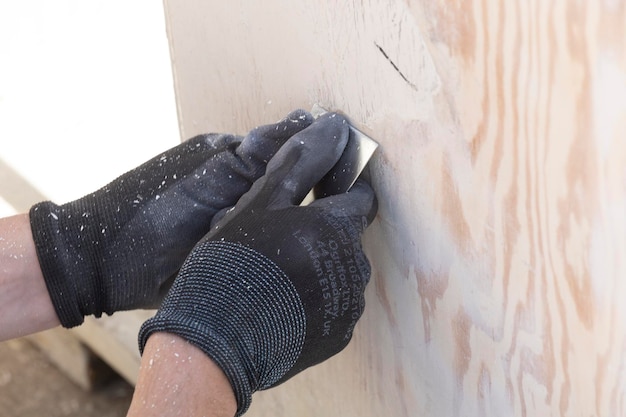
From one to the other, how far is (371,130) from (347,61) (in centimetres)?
9

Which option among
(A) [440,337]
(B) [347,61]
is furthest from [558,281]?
(B) [347,61]

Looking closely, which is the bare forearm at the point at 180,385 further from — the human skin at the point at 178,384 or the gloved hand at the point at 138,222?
the gloved hand at the point at 138,222

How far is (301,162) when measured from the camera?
0.99 metres

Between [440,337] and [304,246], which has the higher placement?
[304,246]

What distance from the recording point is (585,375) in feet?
2.64

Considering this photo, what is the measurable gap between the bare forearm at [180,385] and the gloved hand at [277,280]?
0.04ft

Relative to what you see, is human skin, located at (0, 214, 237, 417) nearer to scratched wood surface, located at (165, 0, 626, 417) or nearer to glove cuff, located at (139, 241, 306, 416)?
glove cuff, located at (139, 241, 306, 416)

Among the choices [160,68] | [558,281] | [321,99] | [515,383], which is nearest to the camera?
[558,281]

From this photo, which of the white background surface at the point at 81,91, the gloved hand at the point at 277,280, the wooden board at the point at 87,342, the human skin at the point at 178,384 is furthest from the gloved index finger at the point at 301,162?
the wooden board at the point at 87,342

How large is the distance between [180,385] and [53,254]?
1.06 feet

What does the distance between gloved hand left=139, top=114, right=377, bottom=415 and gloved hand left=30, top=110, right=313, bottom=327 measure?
0.08m

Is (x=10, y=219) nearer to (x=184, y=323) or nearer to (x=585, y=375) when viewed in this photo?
(x=184, y=323)

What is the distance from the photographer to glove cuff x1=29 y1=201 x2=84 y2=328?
1079mm

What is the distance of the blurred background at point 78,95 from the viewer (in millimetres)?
1525
